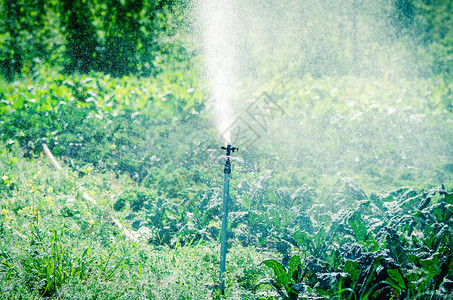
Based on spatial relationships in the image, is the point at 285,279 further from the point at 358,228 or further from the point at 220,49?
the point at 220,49

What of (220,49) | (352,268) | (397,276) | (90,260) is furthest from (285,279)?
(220,49)

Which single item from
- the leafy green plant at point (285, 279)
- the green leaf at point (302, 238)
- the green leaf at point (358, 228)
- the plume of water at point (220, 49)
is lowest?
the leafy green plant at point (285, 279)

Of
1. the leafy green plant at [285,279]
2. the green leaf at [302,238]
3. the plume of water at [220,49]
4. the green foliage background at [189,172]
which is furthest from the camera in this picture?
the plume of water at [220,49]

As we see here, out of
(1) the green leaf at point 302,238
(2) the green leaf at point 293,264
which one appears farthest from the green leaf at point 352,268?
(1) the green leaf at point 302,238

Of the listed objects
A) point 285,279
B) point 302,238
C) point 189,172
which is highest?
point 189,172

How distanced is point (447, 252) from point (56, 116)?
15.6 feet

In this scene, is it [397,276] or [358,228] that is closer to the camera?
[397,276]

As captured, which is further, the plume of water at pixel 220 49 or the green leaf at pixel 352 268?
the plume of water at pixel 220 49

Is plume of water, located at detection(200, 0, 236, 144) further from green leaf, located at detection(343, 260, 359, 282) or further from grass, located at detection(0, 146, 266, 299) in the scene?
green leaf, located at detection(343, 260, 359, 282)

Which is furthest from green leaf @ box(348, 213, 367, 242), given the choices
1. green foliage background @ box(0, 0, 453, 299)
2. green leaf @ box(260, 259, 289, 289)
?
green leaf @ box(260, 259, 289, 289)

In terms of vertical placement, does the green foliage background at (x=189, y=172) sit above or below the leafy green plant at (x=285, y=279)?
above

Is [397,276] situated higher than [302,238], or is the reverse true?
[302,238]

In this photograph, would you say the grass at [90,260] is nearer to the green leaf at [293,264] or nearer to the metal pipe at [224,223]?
the metal pipe at [224,223]

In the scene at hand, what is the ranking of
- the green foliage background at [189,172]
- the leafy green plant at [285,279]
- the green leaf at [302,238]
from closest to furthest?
the leafy green plant at [285,279]
the green foliage background at [189,172]
the green leaf at [302,238]
